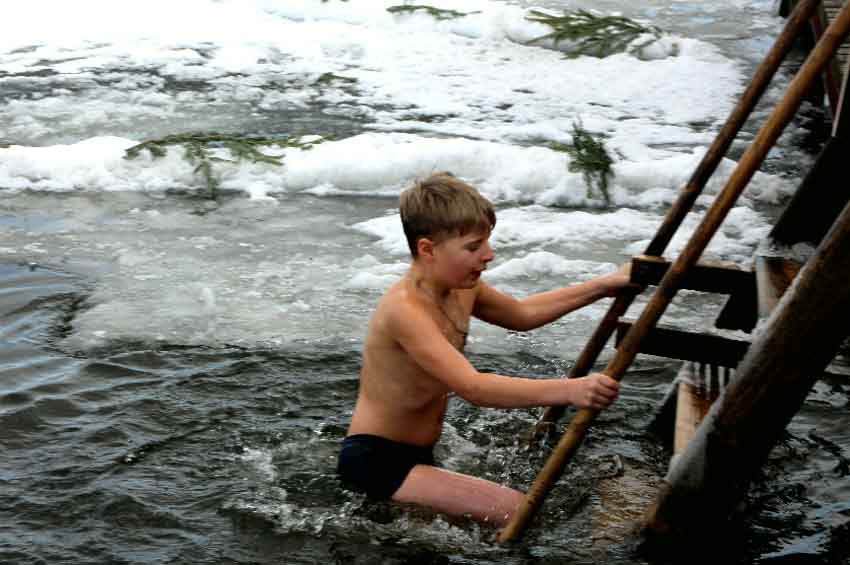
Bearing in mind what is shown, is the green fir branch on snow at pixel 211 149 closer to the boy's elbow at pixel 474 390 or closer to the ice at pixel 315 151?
Answer: the ice at pixel 315 151

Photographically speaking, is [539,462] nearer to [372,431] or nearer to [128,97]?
[372,431]

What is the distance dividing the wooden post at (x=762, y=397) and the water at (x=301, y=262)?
315 millimetres

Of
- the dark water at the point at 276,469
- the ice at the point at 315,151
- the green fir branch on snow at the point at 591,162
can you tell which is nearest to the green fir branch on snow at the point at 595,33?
the ice at the point at 315,151

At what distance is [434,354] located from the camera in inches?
143


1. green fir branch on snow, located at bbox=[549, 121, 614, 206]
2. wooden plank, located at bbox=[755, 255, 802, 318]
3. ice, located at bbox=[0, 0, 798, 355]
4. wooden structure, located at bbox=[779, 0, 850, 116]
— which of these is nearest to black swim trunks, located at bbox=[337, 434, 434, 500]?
wooden plank, located at bbox=[755, 255, 802, 318]

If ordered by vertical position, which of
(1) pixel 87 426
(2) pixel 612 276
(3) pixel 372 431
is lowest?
(1) pixel 87 426

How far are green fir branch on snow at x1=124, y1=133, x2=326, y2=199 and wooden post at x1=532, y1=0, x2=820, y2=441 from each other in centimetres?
419

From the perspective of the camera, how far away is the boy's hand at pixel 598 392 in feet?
10.4

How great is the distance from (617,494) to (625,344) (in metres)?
1.01

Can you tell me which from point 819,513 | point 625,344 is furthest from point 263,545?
point 819,513

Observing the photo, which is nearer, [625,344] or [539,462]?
[625,344]

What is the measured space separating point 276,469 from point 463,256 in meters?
1.21

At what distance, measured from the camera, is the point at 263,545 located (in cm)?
381

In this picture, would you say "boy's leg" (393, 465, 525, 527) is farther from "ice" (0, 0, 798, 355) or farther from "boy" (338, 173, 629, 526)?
"ice" (0, 0, 798, 355)
